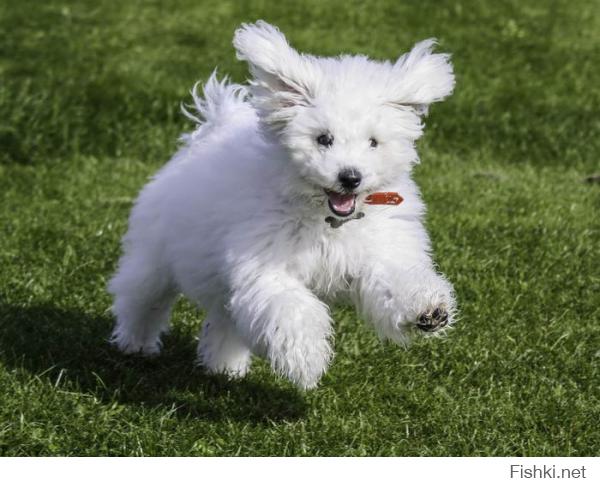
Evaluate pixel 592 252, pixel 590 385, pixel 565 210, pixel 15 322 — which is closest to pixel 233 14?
pixel 565 210

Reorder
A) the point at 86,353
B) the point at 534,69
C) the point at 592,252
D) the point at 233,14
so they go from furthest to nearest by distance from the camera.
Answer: the point at 233,14 → the point at 534,69 → the point at 592,252 → the point at 86,353

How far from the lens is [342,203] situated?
462 centimetres

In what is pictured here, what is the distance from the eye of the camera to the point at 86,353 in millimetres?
6062

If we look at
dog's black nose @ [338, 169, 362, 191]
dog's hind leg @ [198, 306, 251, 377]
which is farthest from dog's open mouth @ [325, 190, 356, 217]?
dog's hind leg @ [198, 306, 251, 377]

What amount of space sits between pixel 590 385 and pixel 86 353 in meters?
2.72

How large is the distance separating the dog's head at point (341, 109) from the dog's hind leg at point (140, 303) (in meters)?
1.37

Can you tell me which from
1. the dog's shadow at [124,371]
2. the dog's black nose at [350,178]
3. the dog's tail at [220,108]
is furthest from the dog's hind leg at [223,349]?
the dog's black nose at [350,178]

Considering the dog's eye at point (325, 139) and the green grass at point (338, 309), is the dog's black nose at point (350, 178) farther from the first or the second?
the green grass at point (338, 309)

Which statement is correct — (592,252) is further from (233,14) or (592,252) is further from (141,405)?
(233,14)

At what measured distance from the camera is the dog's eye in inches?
180

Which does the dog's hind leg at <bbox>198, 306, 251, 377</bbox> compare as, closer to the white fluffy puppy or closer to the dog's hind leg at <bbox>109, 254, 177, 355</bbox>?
the white fluffy puppy

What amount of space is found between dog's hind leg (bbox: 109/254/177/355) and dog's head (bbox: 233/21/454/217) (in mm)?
1375

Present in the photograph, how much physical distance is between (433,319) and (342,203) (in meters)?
0.62

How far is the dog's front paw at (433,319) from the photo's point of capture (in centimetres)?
459
